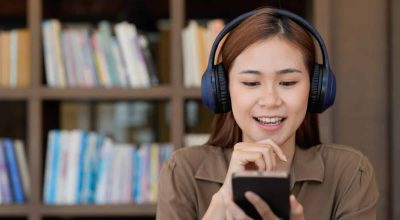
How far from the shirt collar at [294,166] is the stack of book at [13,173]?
1.20 m

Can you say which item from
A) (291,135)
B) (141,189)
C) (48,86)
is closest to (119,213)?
(141,189)

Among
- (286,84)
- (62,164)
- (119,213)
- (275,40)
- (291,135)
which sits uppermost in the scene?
(275,40)

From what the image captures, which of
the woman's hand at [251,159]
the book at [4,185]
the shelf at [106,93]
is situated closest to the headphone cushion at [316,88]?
the woman's hand at [251,159]

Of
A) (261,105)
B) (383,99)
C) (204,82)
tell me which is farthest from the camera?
(383,99)

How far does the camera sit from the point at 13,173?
274cm

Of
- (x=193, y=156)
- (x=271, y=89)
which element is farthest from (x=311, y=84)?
(x=193, y=156)

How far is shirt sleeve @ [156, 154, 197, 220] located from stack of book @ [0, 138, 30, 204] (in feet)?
3.83

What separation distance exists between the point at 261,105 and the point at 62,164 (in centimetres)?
135

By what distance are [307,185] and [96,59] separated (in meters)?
1.29

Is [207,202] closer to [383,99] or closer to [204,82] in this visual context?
[204,82]

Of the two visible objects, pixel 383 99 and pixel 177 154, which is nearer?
pixel 177 154

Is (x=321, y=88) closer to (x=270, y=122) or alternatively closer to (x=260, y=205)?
(x=270, y=122)

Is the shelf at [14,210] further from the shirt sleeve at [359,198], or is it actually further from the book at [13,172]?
the shirt sleeve at [359,198]

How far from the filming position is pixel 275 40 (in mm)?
1610
